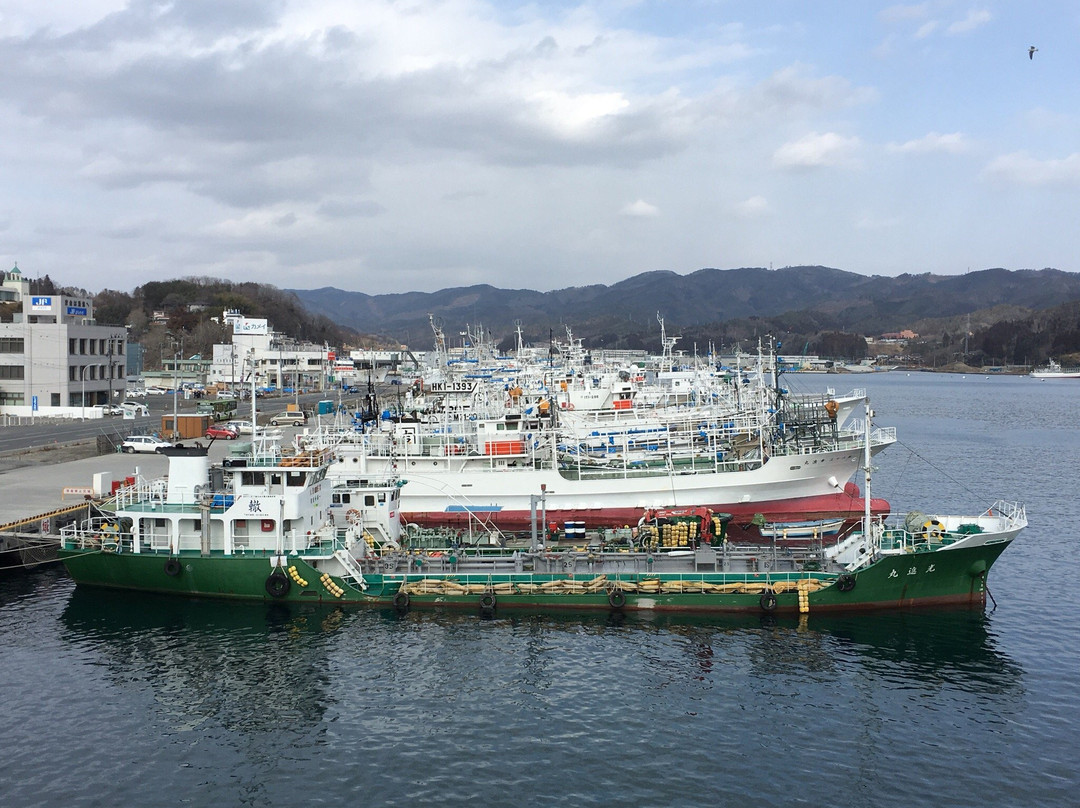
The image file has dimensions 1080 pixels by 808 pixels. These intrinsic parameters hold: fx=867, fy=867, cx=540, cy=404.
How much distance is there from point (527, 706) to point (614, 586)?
6983 millimetres

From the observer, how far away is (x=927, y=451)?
7431cm

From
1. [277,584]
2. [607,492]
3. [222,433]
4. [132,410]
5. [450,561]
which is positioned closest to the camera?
[277,584]

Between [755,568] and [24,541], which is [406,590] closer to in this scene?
[755,568]

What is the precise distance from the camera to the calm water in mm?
17906

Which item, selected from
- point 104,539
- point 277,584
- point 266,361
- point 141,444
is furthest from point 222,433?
point 266,361

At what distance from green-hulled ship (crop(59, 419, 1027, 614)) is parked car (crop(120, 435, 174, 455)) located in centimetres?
2766

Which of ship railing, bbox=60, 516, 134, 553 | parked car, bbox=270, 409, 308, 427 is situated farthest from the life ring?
parked car, bbox=270, 409, 308, 427

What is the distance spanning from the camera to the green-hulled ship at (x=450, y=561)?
2759cm

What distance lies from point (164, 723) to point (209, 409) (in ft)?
211

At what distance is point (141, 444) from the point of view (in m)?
56.8

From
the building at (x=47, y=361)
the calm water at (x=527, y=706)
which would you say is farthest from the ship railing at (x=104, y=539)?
the building at (x=47, y=361)

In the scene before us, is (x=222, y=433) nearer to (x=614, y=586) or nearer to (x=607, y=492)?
(x=607, y=492)

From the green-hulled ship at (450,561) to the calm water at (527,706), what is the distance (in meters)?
0.79

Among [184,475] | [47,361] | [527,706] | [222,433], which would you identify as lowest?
[527,706]
